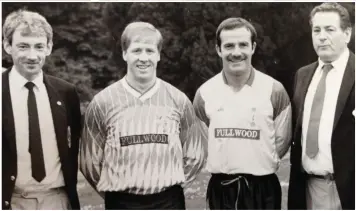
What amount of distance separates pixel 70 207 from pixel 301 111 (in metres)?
1.56

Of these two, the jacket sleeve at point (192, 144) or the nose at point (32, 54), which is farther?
the jacket sleeve at point (192, 144)

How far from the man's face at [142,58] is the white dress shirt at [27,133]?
1.80 ft

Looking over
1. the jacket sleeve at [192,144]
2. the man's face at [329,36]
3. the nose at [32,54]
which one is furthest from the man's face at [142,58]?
the man's face at [329,36]

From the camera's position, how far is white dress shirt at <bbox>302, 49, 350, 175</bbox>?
3816 millimetres

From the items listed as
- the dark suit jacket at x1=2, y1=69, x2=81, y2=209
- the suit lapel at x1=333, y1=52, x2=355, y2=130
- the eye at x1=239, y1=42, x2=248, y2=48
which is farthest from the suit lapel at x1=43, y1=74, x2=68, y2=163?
the suit lapel at x1=333, y1=52, x2=355, y2=130

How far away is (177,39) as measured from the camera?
12.8 ft

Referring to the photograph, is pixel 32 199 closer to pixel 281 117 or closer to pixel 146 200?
pixel 146 200

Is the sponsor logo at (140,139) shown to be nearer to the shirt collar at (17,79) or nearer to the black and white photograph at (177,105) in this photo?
the black and white photograph at (177,105)

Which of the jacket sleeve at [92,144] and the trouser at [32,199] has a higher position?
the jacket sleeve at [92,144]

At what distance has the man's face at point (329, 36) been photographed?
383 cm

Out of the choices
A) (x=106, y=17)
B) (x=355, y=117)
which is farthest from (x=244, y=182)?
(x=106, y=17)

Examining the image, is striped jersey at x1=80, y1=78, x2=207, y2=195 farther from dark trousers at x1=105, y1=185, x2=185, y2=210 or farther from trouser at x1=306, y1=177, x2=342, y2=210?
trouser at x1=306, y1=177, x2=342, y2=210

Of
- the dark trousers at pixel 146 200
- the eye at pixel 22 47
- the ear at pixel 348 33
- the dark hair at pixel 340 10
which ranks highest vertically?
the dark hair at pixel 340 10

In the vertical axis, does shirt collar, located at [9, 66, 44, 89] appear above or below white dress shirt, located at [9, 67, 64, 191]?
above
